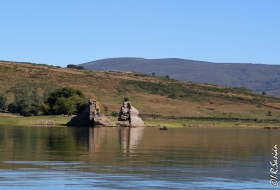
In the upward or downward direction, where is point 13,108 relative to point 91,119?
upward

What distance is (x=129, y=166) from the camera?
24.4 m

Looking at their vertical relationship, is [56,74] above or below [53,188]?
above

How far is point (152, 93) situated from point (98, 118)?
59.9m

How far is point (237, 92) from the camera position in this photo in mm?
134250

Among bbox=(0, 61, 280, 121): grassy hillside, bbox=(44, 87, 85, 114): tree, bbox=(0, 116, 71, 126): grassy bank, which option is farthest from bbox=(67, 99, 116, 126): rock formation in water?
bbox=(0, 61, 280, 121): grassy hillside

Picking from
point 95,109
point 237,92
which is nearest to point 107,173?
point 95,109

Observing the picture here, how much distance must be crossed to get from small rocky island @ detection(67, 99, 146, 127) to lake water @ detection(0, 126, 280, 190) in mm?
25645

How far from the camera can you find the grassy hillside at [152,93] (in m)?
101

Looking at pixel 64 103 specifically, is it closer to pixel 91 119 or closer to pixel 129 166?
pixel 91 119

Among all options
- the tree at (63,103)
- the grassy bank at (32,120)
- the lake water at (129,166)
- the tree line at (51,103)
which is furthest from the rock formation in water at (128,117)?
the lake water at (129,166)

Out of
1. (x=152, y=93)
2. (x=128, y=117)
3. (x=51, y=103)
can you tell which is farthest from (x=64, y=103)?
(x=152, y=93)

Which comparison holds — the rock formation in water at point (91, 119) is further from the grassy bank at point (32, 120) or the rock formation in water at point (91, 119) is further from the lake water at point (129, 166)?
the lake water at point (129, 166)

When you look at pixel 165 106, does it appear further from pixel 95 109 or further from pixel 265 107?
pixel 95 109

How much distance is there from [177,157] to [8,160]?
7.16 meters
